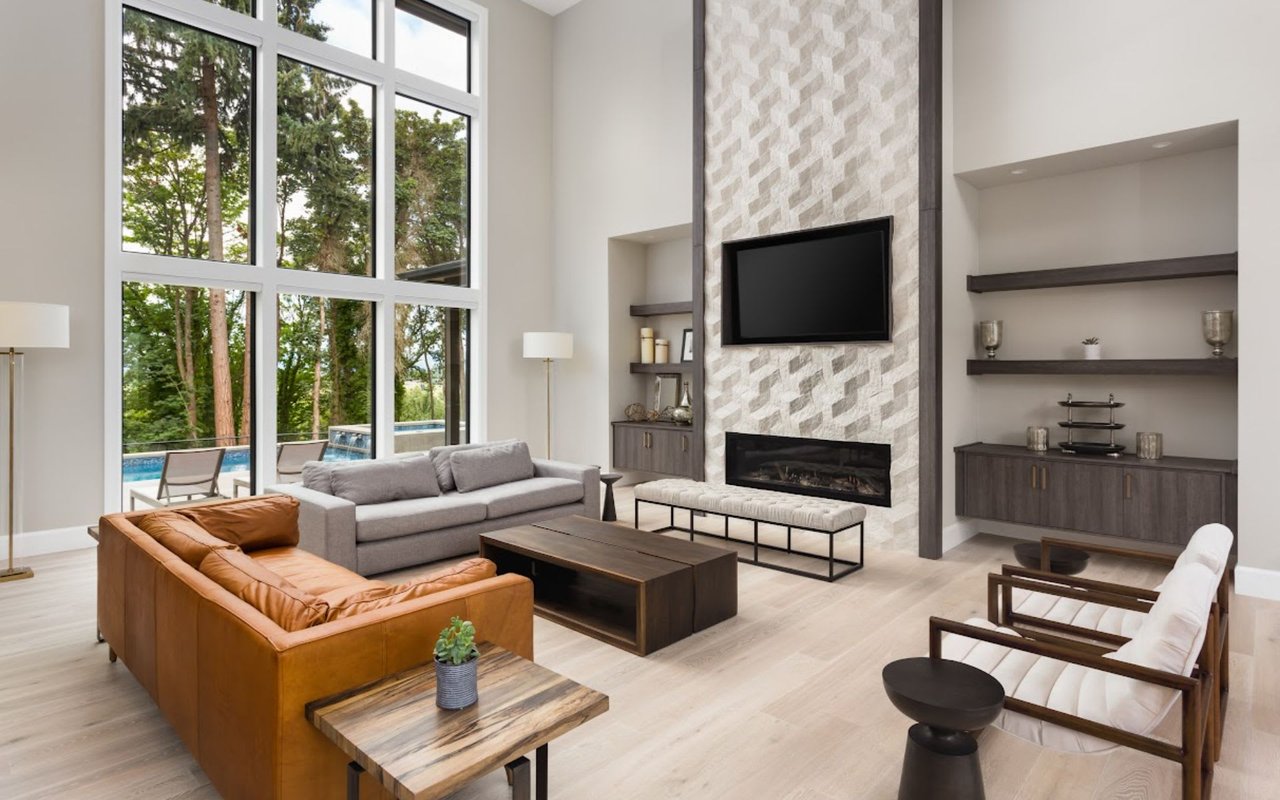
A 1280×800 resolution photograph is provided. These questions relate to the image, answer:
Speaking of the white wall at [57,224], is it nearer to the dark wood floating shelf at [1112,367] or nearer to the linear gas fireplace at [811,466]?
the linear gas fireplace at [811,466]

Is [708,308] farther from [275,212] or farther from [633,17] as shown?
[275,212]

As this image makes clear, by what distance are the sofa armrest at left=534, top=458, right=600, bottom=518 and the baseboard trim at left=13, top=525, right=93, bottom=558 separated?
10.6 ft

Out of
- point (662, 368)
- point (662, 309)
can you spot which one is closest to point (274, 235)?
point (662, 309)

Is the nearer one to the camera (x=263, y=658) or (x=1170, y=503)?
(x=263, y=658)

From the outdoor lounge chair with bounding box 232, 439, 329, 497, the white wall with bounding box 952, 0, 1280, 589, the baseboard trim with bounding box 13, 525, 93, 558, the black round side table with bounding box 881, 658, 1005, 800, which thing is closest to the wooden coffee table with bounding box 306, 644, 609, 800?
the black round side table with bounding box 881, 658, 1005, 800

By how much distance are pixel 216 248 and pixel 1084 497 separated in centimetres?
670

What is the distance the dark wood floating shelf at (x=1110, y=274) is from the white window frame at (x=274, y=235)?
483cm

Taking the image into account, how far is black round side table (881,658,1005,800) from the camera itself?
1.84 meters

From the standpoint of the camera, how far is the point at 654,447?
706 centimetres

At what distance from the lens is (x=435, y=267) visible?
723cm

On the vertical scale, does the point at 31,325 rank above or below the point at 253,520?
above

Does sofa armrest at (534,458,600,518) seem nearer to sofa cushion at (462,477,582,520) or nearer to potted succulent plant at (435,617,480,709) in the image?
sofa cushion at (462,477,582,520)

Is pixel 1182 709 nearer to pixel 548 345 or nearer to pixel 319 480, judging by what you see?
pixel 319 480

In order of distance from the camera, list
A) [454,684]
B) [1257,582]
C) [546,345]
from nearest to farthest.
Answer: [454,684]
[1257,582]
[546,345]
